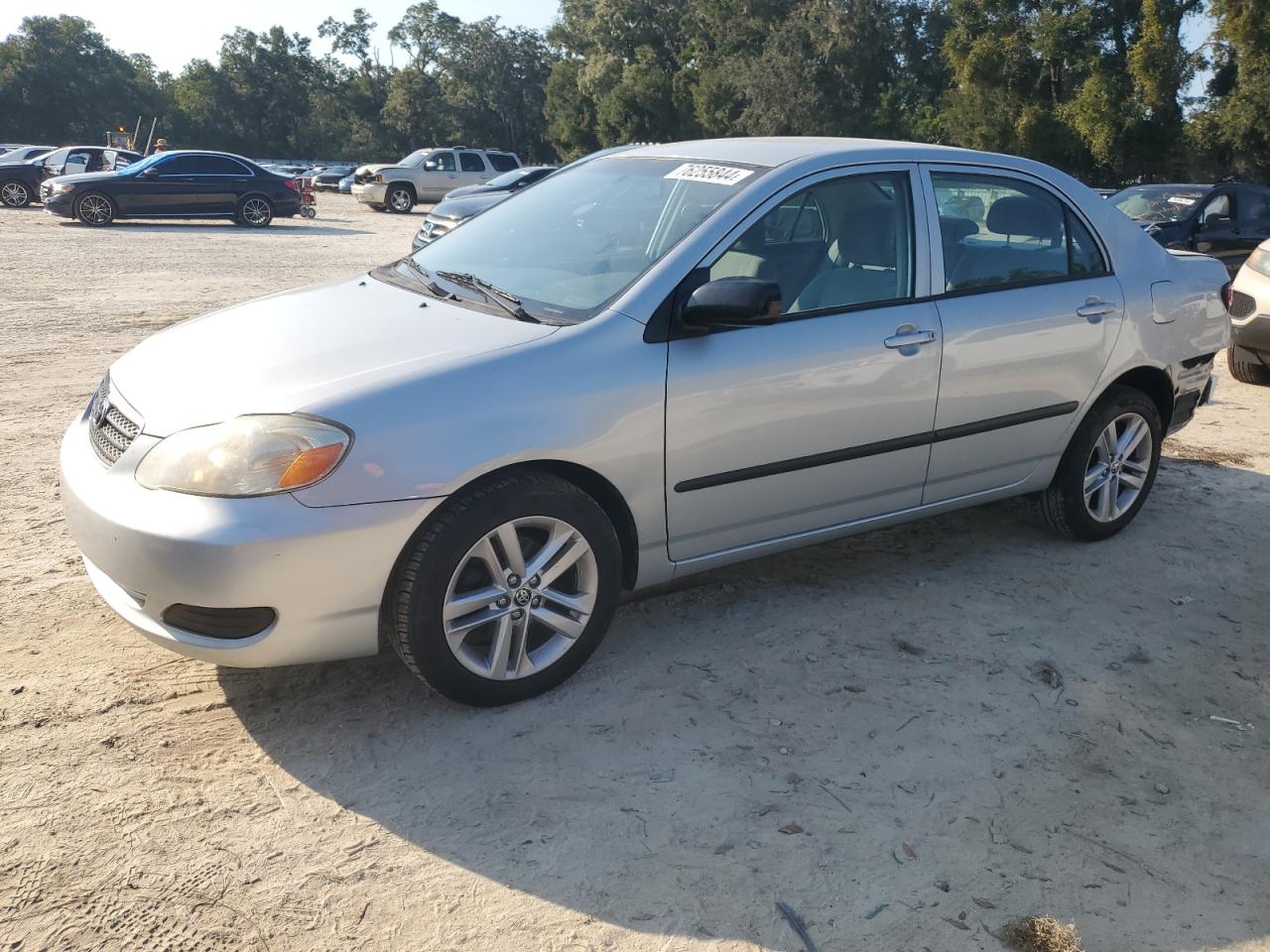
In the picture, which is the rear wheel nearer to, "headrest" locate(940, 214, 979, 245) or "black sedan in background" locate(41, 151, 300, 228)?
"black sedan in background" locate(41, 151, 300, 228)

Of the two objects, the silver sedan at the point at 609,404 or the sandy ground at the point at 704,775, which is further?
the silver sedan at the point at 609,404

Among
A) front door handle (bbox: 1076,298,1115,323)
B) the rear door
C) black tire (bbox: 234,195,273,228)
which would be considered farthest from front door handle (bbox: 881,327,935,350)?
black tire (bbox: 234,195,273,228)

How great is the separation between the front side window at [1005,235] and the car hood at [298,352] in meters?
1.77

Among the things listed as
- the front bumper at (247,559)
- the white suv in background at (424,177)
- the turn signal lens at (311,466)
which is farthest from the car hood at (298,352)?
the white suv in background at (424,177)

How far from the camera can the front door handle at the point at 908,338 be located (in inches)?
160

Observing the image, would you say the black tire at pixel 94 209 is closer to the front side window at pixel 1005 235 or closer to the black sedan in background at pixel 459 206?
the black sedan in background at pixel 459 206

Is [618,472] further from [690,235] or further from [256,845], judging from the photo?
[256,845]

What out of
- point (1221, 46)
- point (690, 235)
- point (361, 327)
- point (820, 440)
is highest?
point (1221, 46)

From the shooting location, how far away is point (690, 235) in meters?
3.79

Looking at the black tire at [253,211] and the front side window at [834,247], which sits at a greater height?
the front side window at [834,247]

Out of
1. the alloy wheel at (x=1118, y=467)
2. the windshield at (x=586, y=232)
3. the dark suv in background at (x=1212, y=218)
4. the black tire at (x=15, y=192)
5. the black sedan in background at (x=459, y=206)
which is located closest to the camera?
the windshield at (x=586, y=232)

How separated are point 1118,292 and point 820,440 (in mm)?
1807

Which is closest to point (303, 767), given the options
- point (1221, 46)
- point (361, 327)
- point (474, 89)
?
point (361, 327)

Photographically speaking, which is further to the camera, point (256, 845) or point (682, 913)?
point (256, 845)
